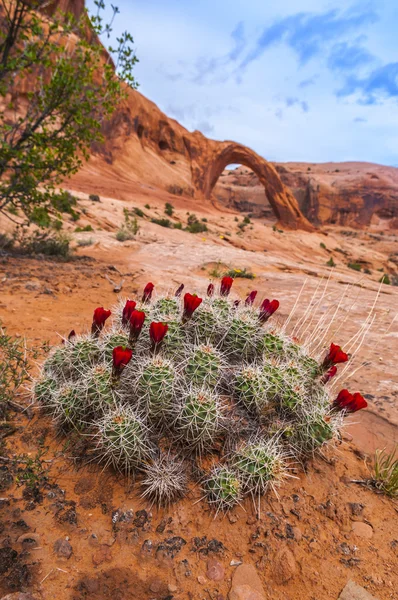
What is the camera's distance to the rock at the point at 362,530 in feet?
5.59

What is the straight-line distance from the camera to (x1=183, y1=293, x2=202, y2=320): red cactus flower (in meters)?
2.09

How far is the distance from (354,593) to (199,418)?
959 mm

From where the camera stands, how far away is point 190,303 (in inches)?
82.8

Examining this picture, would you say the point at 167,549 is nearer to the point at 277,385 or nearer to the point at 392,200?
the point at 277,385

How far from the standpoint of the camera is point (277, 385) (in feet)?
6.52

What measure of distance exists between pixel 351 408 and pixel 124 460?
4.25ft

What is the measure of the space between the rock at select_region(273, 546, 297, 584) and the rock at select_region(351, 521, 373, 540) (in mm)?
390

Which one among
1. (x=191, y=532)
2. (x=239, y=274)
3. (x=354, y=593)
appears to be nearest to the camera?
(x=354, y=593)

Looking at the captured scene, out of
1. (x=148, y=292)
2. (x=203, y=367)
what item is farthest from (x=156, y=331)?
(x=148, y=292)

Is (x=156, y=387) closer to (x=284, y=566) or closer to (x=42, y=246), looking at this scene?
(x=284, y=566)

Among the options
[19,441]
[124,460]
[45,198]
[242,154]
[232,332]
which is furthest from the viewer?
[242,154]

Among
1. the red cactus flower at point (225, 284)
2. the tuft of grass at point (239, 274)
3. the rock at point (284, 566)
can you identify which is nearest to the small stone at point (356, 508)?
the rock at point (284, 566)

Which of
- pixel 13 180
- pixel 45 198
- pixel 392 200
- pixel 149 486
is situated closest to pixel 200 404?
pixel 149 486

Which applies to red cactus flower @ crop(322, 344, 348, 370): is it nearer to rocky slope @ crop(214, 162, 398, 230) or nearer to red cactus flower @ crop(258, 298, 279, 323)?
red cactus flower @ crop(258, 298, 279, 323)
